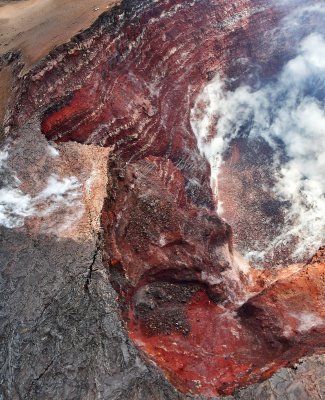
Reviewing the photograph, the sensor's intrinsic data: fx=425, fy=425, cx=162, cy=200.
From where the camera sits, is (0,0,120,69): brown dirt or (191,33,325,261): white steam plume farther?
(191,33,325,261): white steam plume

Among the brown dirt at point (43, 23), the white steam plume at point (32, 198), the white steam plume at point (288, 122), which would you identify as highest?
the brown dirt at point (43, 23)

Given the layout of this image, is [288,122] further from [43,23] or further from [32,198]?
[32,198]

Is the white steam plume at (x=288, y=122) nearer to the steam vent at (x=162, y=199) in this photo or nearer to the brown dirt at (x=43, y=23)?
the steam vent at (x=162, y=199)

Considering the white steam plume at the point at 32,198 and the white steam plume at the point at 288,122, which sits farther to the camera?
the white steam plume at the point at 288,122

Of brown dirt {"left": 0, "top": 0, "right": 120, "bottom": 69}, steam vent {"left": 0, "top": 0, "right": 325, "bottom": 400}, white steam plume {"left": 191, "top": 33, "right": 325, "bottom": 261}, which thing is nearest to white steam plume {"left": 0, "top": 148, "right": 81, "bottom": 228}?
steam vent {"left": 0, "top": 0, "right": 325, "bottom": 400}

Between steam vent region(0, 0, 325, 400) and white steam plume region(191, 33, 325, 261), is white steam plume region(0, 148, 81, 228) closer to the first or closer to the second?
steam vent region(0, 0, 325, 400)

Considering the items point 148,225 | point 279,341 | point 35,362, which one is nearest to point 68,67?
point 148,225

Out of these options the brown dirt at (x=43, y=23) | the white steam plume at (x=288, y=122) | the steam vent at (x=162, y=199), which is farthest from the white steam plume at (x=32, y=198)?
the white steam plume at (x=288, y=122)

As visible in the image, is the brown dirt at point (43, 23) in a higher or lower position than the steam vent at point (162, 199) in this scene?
higher

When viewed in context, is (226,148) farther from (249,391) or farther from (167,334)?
(249,391)
